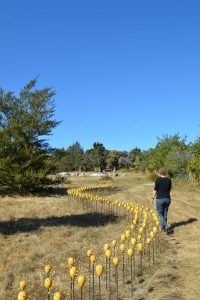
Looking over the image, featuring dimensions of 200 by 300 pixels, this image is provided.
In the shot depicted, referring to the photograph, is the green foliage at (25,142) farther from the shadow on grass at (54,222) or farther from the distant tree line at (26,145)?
the shadow on grass at (54,222)

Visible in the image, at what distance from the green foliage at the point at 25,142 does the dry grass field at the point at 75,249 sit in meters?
8.49

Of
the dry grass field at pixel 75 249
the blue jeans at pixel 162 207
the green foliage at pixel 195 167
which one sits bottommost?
the dry grass field at pixel 75 249

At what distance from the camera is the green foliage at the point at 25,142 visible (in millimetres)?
24484

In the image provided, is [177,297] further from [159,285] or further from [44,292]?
[44,292]

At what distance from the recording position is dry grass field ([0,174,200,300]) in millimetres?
6773

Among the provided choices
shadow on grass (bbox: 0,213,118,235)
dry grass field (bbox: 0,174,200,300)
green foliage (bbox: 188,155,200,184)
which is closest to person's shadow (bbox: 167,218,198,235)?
dry grass field (bbox: 0,174,200,300)

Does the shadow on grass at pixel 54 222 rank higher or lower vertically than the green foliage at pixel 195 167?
lower

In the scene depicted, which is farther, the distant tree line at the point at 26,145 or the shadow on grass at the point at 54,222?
the distant tree line at the point at 26,145

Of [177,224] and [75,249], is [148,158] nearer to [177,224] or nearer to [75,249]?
[177,224]

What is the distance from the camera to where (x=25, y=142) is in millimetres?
24969

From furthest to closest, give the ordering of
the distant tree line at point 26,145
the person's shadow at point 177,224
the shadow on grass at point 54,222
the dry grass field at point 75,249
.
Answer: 1. the distant tree line at point 26,145
2. the person's shadow at point 177,224
3. the shadow on grass at point 54,222
4. the dry grass field at point 75,249

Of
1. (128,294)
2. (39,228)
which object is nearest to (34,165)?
(39,228)

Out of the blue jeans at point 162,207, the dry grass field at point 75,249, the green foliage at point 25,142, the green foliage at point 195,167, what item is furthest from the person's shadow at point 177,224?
the green foliage at point 195,167

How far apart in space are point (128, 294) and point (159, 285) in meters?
0.68
